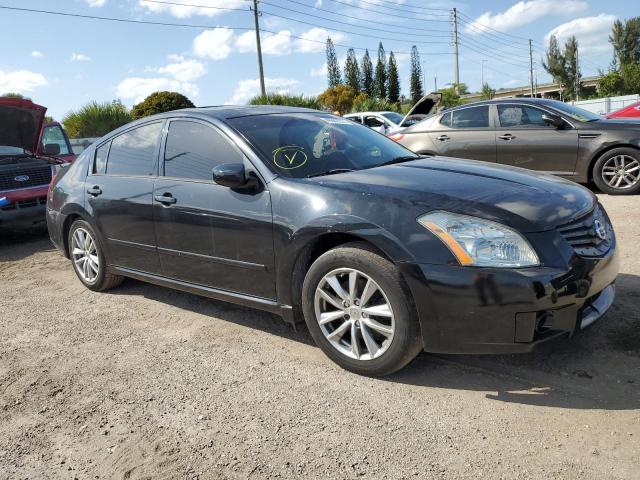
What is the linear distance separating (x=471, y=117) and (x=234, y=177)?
6.36 meters

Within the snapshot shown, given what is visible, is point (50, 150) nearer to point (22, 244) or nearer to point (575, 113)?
point (22, 244)

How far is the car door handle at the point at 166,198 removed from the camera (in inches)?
157

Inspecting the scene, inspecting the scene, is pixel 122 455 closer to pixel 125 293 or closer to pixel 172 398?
pixel 172 398

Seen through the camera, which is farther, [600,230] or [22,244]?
[22,244]

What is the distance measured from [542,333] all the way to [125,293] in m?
3.68

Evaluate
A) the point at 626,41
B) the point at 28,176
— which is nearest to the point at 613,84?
the point at 626,41

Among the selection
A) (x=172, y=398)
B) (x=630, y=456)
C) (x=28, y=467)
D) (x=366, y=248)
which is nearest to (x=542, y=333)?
(x=630, y=456)

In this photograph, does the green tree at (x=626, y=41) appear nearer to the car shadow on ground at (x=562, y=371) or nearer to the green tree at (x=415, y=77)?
the green tree at (x=415, y=77)

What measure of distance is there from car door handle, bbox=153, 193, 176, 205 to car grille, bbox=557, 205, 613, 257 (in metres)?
2.56

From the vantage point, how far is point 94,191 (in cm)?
477

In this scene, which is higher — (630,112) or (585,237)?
(630,112)

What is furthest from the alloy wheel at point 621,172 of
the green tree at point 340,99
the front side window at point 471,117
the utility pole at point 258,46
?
the green tree at point 340,99

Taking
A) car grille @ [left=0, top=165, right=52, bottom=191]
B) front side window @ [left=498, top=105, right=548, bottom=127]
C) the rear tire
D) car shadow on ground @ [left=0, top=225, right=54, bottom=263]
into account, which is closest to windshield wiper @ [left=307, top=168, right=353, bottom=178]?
the rear tire

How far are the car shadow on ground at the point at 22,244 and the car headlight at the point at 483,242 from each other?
5.87m
